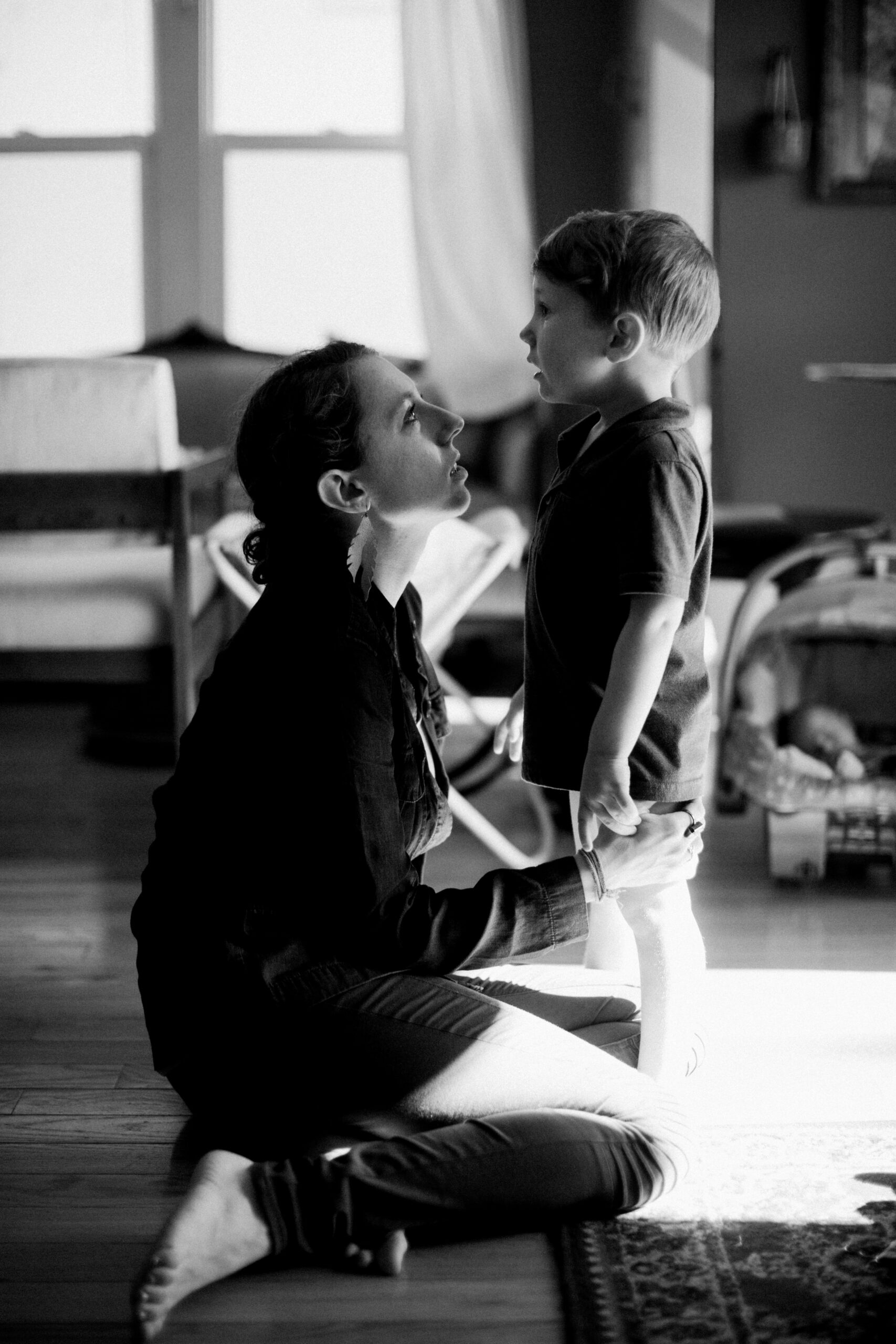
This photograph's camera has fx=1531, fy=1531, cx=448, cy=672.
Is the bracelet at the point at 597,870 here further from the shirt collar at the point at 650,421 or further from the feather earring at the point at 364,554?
the shirt collar at the point at 650,421

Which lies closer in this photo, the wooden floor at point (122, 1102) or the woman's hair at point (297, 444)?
the wooden floor at point (122, 1102)

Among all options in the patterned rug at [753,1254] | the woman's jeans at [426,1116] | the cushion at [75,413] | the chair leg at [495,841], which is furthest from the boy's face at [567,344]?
the cushion at [75,413]

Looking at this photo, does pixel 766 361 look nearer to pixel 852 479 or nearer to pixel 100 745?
pixel 852 479

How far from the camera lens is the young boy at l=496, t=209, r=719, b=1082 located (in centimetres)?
175

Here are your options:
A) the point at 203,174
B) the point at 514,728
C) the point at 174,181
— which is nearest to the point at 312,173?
the point at 203,174

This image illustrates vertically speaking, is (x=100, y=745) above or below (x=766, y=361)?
below

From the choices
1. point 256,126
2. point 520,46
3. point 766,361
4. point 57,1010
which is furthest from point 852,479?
point 57,1010

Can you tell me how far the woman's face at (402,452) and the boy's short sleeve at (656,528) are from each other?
198mm

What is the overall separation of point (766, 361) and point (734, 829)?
2774 mm

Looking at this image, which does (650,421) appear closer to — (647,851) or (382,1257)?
(647,851)

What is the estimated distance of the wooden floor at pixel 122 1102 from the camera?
4.79 feet

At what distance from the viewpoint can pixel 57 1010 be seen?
2305mm

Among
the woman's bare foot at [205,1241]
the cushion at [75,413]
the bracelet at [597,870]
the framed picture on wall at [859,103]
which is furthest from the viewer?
the framed picture on wall at [859,103]

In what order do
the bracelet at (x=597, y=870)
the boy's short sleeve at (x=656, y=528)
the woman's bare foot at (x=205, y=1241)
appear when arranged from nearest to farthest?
the woman's bare foot at (x=205, y=1241) < the bracelet at (x=597, y=870) < the boy's short sleeve at (x=656, y=528)
